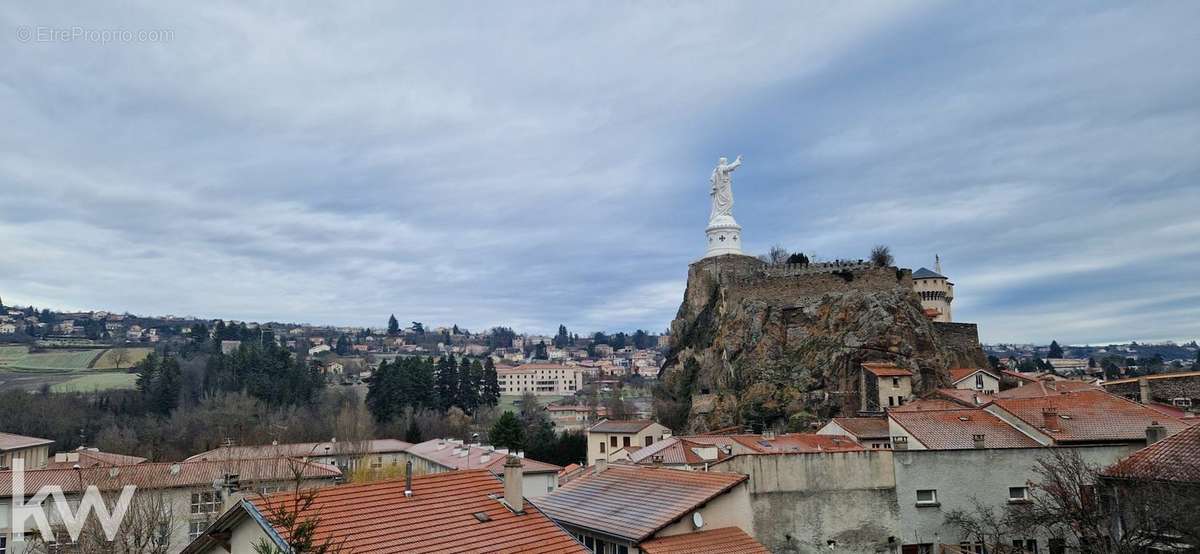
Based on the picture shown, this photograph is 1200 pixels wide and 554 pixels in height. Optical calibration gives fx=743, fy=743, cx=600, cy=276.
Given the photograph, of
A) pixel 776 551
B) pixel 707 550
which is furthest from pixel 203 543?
pixel 776 551

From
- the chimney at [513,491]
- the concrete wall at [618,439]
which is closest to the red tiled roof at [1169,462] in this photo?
the chimney at [513,491]

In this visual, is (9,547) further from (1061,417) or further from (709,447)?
(1061,417)

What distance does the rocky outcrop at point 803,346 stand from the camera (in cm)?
5084

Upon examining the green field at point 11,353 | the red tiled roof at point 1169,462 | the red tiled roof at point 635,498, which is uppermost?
the green field at point 11,353

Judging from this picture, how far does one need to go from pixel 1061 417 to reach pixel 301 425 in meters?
59.2

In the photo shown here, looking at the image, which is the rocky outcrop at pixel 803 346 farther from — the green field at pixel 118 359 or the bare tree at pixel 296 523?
the green field at pixel 118 359

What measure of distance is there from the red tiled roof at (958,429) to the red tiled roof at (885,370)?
21.5 metres

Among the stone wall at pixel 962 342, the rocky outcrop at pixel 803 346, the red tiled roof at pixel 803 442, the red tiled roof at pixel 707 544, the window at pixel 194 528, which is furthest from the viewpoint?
the stone wall at pixel 962 342

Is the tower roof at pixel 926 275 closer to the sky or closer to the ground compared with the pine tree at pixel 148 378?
closer to the sky

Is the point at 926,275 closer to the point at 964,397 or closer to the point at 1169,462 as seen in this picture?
the point at 964,397

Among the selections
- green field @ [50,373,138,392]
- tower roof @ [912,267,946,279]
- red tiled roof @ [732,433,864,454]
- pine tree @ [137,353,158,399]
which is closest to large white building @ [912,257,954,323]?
tower roof @ [912,267,946,279]

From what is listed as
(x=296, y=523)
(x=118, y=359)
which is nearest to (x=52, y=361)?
(x=118, y=359)

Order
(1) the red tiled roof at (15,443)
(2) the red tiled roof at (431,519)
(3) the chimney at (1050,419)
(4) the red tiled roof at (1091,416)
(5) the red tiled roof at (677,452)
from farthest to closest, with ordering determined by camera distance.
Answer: (1) the red tiled roof at (15,443) < (5) the red tiled roof at (677,452) < (3) the chimney at (1050,419) < (4) the red tiled roof at (1091,416) < (2) the red tiled roof at (431,519)

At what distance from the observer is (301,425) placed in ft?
216
